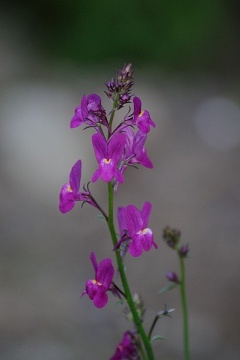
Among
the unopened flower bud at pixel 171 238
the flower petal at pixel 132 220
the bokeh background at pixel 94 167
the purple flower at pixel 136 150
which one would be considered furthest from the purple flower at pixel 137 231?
the bokeh background at pixel 94 167

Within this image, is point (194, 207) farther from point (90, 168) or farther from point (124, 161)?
point (124, 161)

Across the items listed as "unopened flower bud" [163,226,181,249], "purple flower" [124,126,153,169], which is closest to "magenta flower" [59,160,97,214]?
"purple flower" [124,126,153,169]

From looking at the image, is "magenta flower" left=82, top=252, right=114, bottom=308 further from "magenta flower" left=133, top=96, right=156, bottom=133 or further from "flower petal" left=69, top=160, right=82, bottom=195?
"magenta flower" left=133, top=96, right=156, bottom=133

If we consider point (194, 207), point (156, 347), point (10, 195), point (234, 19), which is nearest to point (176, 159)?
point (194, 207)

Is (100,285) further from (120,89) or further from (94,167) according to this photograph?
(94,167)

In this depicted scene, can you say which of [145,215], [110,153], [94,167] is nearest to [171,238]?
[145,215]
